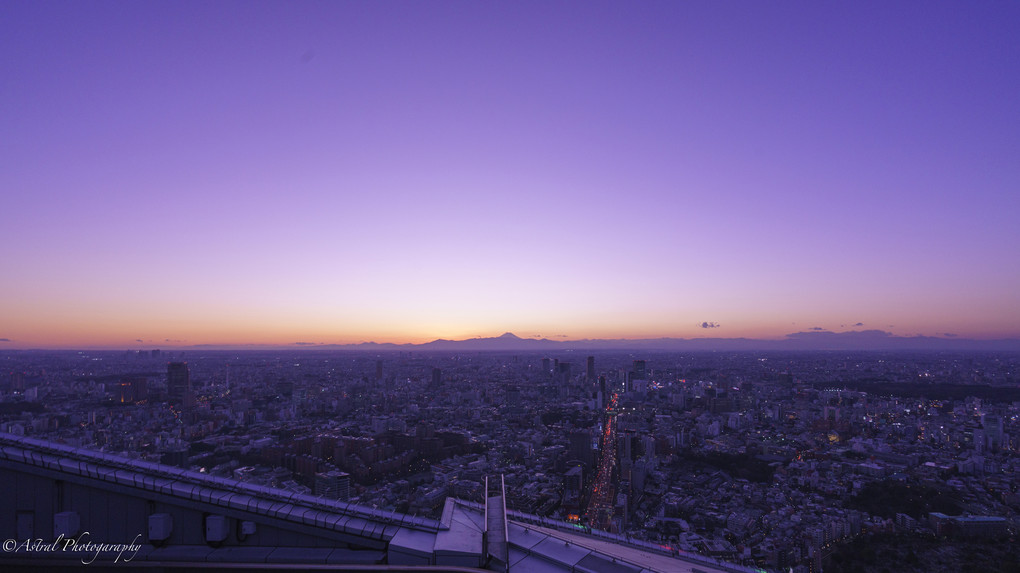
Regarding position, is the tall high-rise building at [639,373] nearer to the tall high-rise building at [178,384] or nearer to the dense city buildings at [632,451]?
the dense city buildings at [632,451]

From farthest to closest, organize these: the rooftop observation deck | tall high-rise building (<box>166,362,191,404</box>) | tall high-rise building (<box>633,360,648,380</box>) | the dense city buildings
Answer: tall high-rise building (<box>633,360,648,380</box>), tall high-rise building (<box>166,362,191,404</box>), the dense city buildings, the rooftop observation deck

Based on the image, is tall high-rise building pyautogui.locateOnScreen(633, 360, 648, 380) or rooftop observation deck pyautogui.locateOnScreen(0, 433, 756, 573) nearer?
rooftop observation deck pyautogui.locateOnScreen(0, 433, 756, 573)

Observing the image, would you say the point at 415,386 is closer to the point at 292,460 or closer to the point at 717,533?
the point at 292,460

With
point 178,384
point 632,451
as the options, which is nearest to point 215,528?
point 632,451

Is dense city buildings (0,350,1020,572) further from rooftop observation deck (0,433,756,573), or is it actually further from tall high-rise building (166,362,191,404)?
rooftop observation deck (0,433,756,573)

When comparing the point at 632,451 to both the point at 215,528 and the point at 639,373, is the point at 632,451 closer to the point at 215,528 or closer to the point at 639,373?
the point at 215,528

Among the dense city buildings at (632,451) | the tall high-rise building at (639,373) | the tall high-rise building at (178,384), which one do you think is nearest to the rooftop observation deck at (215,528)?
the dense city buildings at (632,451)

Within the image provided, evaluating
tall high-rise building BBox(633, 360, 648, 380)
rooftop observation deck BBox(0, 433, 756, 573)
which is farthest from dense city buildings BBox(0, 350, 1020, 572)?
tall high-rise building BBox(633, 360, 648, 380)

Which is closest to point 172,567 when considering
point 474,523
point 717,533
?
point 474,523
